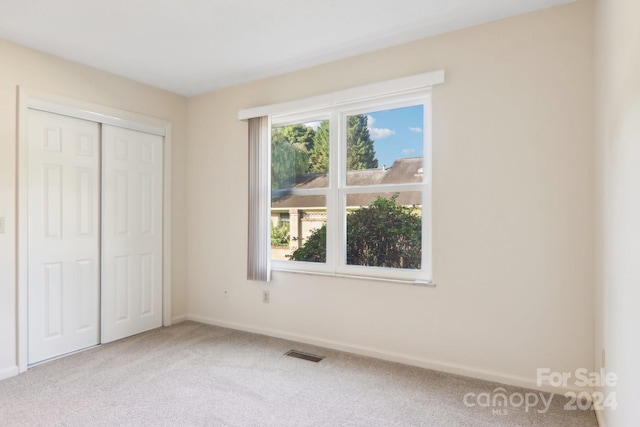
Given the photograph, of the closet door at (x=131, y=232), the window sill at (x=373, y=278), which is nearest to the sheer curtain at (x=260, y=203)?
the window sill at (x=373, y=278)

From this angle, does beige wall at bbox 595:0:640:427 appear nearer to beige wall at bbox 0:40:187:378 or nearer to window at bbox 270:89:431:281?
window at bbox 270:89:431:281

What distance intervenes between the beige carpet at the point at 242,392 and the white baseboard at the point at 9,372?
59mm

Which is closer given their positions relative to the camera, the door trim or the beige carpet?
the beige carpet

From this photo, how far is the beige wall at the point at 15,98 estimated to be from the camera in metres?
2.70

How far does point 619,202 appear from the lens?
152 centimetres

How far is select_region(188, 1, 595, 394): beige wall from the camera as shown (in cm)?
232

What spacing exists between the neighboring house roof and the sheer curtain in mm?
164

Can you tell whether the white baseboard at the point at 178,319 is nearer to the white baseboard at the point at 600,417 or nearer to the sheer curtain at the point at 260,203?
the sheer curtain at the point at 260,203

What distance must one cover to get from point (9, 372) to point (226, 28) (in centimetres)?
290

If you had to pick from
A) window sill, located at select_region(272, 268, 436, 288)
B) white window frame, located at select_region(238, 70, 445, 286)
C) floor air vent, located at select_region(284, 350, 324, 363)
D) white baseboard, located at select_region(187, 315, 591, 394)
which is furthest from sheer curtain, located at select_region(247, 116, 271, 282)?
floor air vent, located at select_region(284, 350, 324, 363)

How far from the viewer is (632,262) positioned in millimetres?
1271

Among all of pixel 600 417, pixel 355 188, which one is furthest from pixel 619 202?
pixel 355 188

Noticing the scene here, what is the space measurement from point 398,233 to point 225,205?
1826 mm

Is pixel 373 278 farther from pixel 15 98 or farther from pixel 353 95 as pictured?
pixel 15 98
